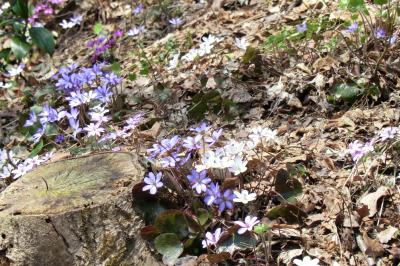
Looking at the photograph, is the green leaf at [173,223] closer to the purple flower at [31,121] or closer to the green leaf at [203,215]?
the green leaf at [203,215]

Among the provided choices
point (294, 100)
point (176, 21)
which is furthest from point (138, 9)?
point (294, 100)

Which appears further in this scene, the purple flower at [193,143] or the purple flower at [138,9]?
the purple flower at [138,9]

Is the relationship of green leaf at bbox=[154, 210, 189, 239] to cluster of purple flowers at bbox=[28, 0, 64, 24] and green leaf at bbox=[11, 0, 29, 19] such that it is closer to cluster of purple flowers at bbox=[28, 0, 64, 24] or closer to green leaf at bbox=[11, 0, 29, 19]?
green leaf at bbox=[11, 0, 29, 19]

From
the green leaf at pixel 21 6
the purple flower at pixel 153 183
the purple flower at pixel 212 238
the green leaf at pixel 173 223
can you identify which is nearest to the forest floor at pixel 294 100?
the purple flower at pixel 212 238

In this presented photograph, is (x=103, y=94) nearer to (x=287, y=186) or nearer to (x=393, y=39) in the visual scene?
(x=287, y=186)

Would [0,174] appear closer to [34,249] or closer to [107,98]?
[107,98]

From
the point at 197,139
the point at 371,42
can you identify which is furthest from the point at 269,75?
the point at 197,139

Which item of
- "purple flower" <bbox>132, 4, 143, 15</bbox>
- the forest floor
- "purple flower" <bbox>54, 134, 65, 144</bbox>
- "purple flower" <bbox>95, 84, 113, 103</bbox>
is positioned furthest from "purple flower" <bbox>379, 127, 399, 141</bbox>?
"purple flower" <bbox>132, 4, 143, 15</bbox>
